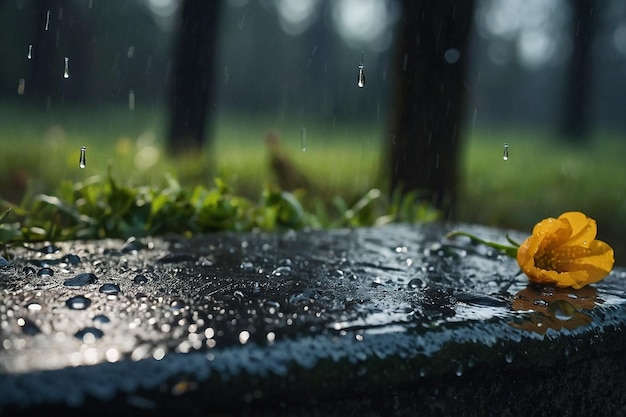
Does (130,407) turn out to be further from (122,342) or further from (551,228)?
(551,228)

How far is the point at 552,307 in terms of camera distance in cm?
150

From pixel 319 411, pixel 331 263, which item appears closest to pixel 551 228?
pixel 331 263

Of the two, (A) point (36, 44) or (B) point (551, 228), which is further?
(A) point (36, 44)

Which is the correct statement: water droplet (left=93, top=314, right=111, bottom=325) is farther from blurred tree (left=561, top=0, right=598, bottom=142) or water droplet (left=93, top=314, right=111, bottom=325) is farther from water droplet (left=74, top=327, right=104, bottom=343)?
blurred tree (left=561, top=0, right=598, bottom=142)

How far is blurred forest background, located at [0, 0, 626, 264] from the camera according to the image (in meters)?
5.33

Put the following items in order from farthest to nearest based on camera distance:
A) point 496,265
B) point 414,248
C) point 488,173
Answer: point 488,173
point 414,248
point 496,265

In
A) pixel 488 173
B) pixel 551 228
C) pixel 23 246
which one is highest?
pixel 551 228

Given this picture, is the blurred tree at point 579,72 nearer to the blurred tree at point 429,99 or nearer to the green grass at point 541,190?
the green grass at point 541,190

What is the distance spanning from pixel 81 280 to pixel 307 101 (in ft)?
84.8

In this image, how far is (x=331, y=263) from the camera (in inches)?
71.8

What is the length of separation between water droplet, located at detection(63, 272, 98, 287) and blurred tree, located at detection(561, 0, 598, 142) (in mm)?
13912

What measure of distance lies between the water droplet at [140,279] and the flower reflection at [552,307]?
77 centimetres

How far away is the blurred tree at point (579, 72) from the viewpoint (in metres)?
14.2

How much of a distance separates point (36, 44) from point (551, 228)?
2048cm
